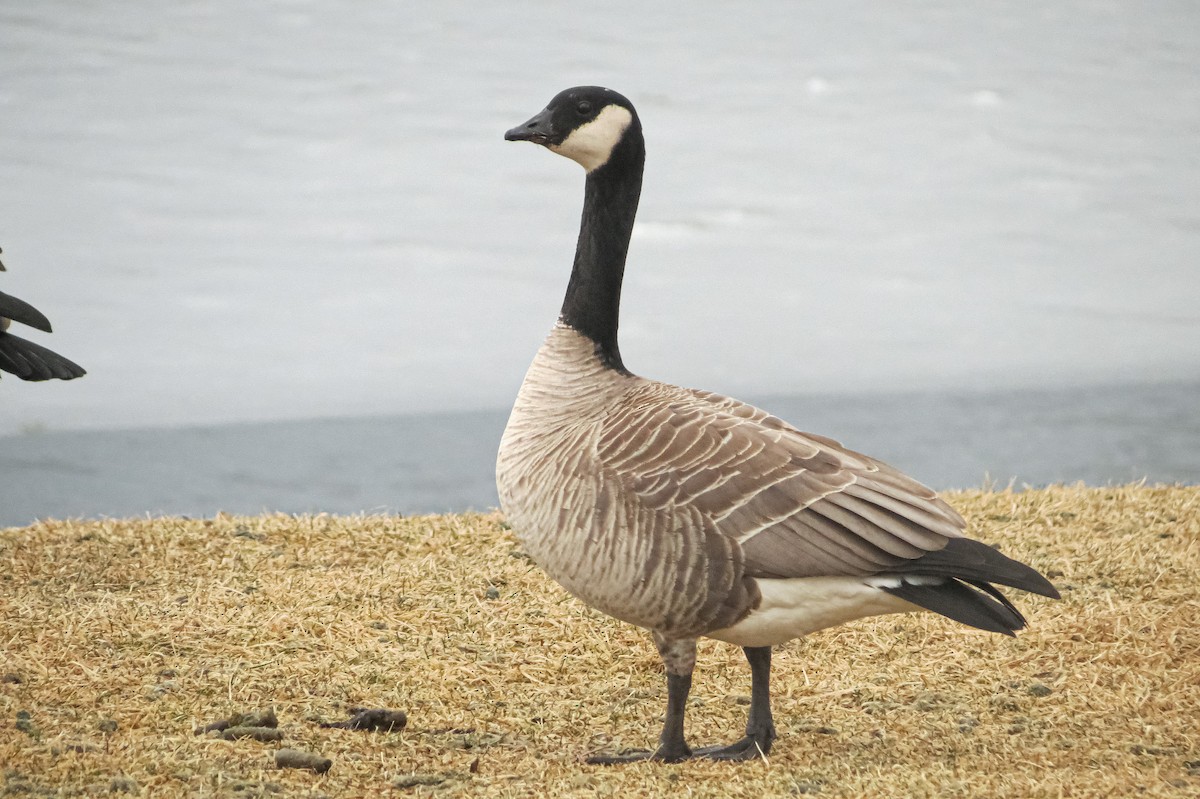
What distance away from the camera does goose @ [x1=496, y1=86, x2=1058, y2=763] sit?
5086 mm

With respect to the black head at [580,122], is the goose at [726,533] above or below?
below

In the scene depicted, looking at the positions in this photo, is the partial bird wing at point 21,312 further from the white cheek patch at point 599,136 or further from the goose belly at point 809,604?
the goose belly at point 809,604

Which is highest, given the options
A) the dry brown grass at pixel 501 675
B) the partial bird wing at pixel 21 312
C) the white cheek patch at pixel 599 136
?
the white cheek patch at pixel 599 136

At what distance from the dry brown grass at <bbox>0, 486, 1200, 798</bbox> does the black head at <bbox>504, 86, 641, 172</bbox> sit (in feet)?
9.59

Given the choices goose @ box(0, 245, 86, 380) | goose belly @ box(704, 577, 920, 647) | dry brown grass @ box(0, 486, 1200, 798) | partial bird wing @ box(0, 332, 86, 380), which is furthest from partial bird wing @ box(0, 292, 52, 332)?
goose belly @ box(704, 577, 920, 647)

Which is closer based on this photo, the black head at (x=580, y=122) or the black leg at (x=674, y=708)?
the black leg at (x=674, y=708)

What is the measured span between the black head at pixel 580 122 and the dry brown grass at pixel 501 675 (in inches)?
115

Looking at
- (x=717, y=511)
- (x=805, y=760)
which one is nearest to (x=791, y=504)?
(x=717, y=511)

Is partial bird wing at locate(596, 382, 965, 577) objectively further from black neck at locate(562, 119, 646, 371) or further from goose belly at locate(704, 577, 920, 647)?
black neck at locate(562, 119, 646, 371)

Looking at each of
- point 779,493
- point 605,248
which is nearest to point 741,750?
point 779,493

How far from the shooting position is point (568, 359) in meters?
6.08

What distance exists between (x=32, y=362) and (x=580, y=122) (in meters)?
4.43

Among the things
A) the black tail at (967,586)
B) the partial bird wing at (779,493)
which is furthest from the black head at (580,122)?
the black tail at (967,586)

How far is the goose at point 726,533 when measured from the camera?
5086 millimetres
